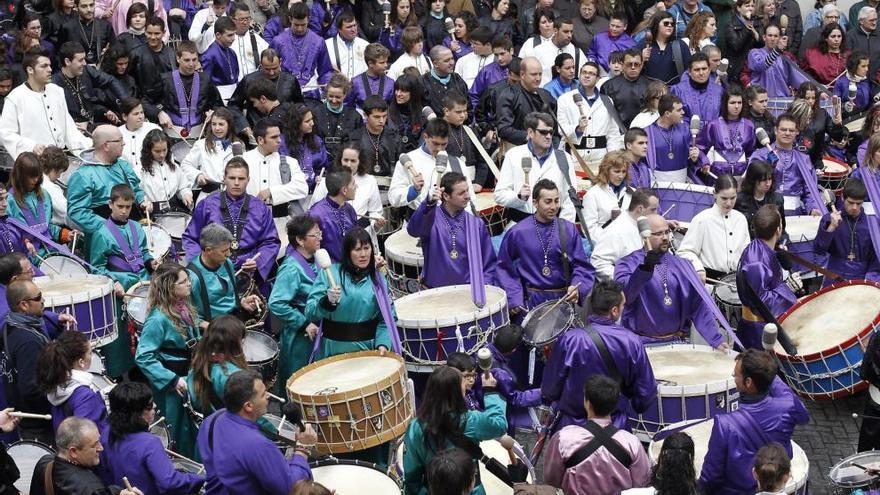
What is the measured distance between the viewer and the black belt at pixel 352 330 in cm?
976

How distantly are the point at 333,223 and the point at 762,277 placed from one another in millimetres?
3538

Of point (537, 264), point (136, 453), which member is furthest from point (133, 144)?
point (136, 453)

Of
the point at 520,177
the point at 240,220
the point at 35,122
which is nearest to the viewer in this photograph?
the point at 240,220

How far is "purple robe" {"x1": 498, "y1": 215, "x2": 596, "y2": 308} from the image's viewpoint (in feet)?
35.5

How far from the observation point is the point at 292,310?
10047mm

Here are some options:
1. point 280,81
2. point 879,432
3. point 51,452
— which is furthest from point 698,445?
point 280,81

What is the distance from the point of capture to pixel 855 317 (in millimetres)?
10297

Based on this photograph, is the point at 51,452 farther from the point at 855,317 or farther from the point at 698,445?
the point at 855,317

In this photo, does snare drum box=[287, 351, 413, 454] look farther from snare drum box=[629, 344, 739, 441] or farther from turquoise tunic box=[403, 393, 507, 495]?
snare drum box=[629, 344, 739, 441]

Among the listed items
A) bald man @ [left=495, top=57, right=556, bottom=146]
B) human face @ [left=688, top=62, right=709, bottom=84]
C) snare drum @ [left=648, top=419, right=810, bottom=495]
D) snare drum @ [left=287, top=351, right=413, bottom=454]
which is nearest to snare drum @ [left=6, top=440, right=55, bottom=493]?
snare drum @ [left=287, top=351, right=413, bottom=454]

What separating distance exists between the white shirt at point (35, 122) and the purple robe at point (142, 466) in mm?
6006

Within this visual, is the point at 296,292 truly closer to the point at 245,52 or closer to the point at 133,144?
the point at 133,144

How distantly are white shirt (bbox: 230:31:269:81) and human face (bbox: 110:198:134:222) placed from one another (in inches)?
181

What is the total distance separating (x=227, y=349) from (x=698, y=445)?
9.74 ft
